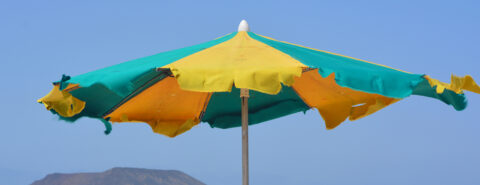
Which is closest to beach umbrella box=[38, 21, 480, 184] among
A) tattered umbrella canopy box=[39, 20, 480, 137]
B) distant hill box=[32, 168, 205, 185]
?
tattered umbrella canopy box=[39, 20, 480, 137]

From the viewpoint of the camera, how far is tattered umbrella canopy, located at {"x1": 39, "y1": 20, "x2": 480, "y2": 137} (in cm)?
392

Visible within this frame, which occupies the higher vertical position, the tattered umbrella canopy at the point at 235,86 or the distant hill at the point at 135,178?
the distant hill at the point at 135,178

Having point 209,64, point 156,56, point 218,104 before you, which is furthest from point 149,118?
point 209,64

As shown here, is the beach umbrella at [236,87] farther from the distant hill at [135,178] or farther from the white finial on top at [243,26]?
the distant hill at [135,178]

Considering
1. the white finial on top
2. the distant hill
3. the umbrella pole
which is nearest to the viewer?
the white finial on top

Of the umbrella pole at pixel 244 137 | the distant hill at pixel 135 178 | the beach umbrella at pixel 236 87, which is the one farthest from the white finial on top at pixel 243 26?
the distant hill at pixel 135 178

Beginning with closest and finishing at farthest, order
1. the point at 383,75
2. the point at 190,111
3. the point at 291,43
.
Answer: the point at 383,75 → the point at 291,43 → the point at 190,111

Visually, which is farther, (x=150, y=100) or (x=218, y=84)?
(x=150, y=100)

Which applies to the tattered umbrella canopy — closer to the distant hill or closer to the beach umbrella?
the beach umbrella

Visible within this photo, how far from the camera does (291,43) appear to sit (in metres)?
5.28

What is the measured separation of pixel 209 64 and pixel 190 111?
2.42 m

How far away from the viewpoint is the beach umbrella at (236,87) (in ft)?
12.9

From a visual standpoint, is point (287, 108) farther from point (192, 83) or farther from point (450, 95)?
point (192, 83)

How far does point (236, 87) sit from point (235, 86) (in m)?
0.20
